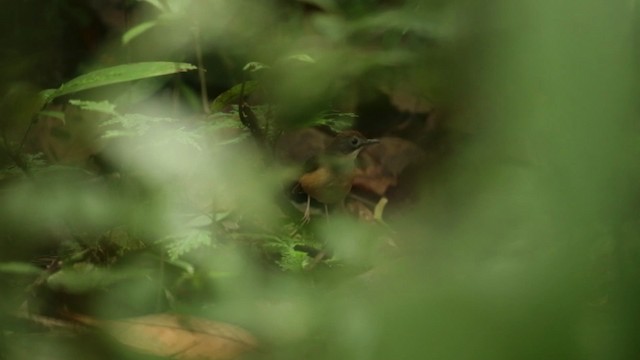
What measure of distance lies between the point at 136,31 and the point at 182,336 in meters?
0.35

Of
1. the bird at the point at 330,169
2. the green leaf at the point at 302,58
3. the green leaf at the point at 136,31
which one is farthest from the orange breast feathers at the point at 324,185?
the green leaf at the point at 136,31

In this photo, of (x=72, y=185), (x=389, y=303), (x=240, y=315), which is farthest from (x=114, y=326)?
(x=389, y=303)

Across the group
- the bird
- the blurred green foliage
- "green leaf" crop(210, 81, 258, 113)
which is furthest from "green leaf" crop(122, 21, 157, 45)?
the bird

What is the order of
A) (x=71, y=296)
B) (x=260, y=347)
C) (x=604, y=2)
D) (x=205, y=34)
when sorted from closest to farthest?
(x=604, y=2) → (x=260, y=347) → (x=71, y=296) → (x=205, y=34)

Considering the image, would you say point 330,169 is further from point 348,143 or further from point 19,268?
point 19,268

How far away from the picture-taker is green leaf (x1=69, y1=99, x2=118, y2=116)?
69cm

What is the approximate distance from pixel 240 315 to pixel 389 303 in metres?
0.35

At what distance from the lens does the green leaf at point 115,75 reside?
63 cm

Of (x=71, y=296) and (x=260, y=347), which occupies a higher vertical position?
(x=260, y=347)

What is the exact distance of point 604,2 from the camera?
119mm

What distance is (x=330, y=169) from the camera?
2.23 ft

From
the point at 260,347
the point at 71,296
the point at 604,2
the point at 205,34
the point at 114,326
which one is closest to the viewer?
the point at 604,2

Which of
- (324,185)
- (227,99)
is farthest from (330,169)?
A: (227,99)

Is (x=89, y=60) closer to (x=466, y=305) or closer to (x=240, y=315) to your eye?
(x=240, y=315)
